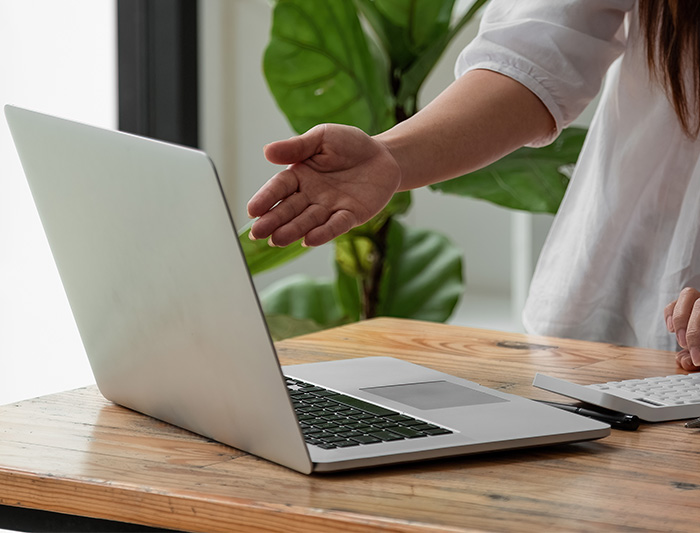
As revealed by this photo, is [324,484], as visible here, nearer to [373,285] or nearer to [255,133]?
[373,285]

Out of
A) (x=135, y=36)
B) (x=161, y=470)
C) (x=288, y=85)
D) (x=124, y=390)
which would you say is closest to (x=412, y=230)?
(x=288, y=85)

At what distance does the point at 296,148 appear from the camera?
0.73 meters

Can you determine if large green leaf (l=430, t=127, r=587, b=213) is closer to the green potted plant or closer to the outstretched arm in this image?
the green potted plant

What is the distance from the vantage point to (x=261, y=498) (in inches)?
19.3

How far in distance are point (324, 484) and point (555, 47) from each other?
2.22 feet

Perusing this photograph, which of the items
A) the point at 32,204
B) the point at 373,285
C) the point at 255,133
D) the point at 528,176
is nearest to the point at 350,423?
the point at 528,176

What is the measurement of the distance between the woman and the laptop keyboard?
0.23 m

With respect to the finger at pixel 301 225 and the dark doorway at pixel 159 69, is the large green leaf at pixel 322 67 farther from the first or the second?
the finger at pixel 301 225

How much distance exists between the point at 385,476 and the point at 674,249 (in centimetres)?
65

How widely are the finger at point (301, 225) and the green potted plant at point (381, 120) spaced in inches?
29.3

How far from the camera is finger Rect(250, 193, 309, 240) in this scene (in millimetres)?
711

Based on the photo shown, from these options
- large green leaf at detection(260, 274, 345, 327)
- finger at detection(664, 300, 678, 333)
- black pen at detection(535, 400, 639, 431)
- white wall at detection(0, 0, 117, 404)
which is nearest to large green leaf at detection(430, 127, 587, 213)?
large green leaf at detection(260, 274, 345, 327)

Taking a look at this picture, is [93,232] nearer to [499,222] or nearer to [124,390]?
[124,390]

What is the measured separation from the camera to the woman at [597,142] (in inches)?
37.5
